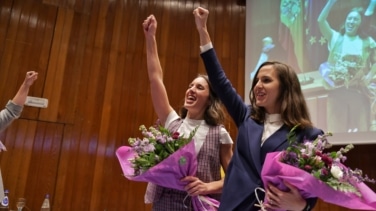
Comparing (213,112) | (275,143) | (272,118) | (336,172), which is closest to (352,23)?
(213,112)

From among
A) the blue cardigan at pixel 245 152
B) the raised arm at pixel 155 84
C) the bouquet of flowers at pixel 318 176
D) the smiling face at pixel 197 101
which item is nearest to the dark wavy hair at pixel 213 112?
the smiling face at pixel 197 101

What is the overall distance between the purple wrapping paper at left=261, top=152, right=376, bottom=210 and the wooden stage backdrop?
7.90 feet

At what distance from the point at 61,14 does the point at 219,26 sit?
191cm

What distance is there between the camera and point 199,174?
4.50 ft

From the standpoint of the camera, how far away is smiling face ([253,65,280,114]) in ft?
4.21

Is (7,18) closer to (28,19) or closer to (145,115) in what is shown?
(28,19)

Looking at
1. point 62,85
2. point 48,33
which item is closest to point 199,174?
point 62,85

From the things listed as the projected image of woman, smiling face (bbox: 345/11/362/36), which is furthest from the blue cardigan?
smiling face (bbox: 345/11/362/36)

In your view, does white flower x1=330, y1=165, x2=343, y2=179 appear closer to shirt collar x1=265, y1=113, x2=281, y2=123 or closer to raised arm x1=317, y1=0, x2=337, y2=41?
shirt collar x1=265, y1=113, x2=281, y2=123

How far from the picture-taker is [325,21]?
3496 millimetres

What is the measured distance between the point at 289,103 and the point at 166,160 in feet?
1.69

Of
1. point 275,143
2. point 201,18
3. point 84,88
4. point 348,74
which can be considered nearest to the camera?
point 275,143

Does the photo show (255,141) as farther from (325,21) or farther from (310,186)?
(325,21)

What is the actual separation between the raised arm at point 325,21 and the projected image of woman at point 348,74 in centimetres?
4
